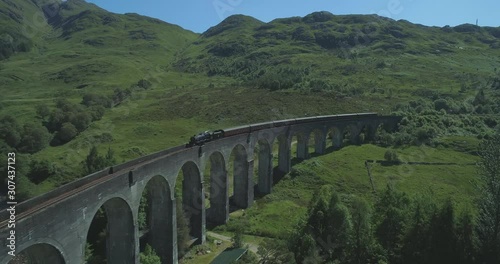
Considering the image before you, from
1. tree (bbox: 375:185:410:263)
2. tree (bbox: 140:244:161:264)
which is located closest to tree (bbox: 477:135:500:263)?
tree (bbox: 375:185:410:263)

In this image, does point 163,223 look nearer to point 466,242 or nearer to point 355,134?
point 466,242

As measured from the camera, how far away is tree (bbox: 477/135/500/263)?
31.5m

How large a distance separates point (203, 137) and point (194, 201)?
7.66 metres

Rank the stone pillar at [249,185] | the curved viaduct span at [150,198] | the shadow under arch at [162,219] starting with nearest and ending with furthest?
1. the curved viaduct span at [150,198]
2. the shadow under arch at [162,219]
3. the stone pillar at [249,185]

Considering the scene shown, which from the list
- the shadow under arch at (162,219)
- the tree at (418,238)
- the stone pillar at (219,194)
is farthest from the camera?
the stone pillar at (219,194)

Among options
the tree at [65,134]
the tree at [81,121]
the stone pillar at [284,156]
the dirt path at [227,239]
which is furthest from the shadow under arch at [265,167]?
the tree at [81,121]

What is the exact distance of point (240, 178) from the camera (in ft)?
191

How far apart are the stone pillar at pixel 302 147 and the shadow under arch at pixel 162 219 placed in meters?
43.1

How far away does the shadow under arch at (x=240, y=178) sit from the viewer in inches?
2269

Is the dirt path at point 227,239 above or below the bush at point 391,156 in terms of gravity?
below

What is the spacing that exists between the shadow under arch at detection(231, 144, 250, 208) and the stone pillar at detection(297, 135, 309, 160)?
2352cm

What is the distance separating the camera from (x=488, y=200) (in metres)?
33.8

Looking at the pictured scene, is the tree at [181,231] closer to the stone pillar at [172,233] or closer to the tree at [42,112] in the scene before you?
the stone pillar at [172,233]

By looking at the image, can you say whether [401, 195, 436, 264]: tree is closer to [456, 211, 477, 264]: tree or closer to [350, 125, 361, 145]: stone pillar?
[456, 211, 477, 264]: tree
